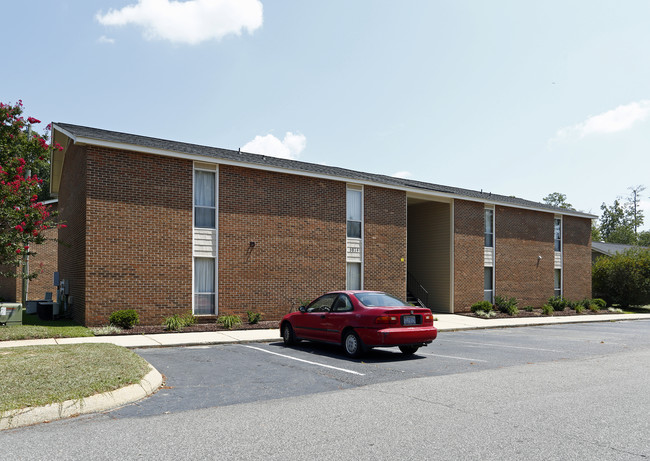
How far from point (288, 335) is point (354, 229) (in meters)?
8.70

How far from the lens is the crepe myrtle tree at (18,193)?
1425 centimetres

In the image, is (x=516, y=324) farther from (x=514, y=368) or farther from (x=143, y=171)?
(x=143, y=171)

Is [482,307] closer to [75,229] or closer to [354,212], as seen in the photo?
[354,212]

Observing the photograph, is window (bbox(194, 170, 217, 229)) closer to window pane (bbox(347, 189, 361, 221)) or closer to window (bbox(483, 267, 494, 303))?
window pane (bbox(347, 189, 361, 221))

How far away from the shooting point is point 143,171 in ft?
52.2

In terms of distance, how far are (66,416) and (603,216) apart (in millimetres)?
99655

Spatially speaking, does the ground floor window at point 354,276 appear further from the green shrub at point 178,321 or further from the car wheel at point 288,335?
the car wheel at point 288,335

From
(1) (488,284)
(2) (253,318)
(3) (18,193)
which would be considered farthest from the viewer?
(1) (488,284)

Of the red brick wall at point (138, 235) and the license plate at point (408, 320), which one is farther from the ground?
the red brick wall at point (138, 235)

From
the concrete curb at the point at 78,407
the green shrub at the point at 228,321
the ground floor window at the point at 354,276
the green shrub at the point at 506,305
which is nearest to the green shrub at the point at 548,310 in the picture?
the green shrub at the point at 506,305

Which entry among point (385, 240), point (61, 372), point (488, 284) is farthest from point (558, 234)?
point (61, 372)

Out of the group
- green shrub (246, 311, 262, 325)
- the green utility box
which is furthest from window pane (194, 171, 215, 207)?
the green utility box

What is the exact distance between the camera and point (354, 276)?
20828 millimetres

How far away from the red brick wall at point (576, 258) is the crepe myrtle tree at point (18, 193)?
26.6m
